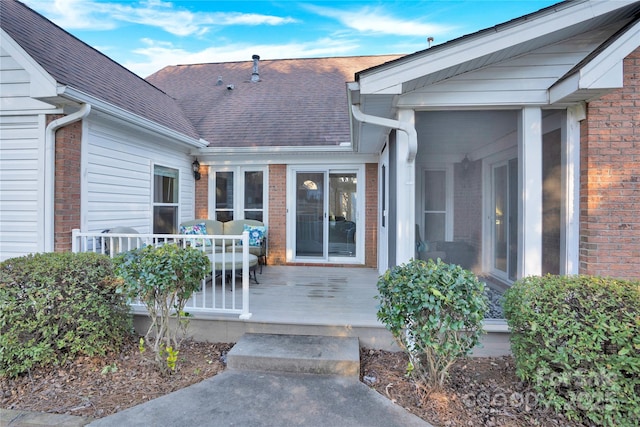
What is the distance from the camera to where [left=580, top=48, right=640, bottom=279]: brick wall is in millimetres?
3102

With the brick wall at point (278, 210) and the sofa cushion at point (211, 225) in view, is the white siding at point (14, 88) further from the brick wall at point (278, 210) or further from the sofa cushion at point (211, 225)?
the brick wall at point (278, 210)

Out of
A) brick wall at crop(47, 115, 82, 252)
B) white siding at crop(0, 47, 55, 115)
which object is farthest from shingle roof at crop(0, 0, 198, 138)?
brick wall at crop(47, 115, 82, 252)

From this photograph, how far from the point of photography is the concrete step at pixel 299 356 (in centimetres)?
286

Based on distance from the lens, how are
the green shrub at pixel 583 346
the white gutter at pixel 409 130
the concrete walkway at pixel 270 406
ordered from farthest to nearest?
the white gutter at pixel 409 130
the concrete walkway at pixel 270 406
the green shrub at pixel 583 346

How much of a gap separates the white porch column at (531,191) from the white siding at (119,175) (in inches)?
209

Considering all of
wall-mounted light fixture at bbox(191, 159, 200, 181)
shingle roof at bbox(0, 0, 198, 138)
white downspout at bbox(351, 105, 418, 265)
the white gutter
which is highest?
shingle roof at bbox(0, 0, 198, 138)

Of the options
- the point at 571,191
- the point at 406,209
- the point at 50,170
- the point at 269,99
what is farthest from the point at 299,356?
the point at 269,99

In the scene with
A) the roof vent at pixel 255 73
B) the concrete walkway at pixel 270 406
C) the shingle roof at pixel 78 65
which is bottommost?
the concrete walkway at pixel 270 406

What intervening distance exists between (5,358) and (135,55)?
9.27 m

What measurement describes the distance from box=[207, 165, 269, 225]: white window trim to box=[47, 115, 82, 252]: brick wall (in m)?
3.32

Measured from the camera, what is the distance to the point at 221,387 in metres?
2.68

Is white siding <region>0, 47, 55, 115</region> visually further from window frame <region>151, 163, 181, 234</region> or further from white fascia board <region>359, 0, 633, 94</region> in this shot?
white fascia board <region>359, 0, 633, 94</region>

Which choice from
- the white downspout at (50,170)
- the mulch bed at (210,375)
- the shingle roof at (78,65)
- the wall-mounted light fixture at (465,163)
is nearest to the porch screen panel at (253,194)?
the shingle roof at (78,65)

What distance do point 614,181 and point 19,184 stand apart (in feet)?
22.1
